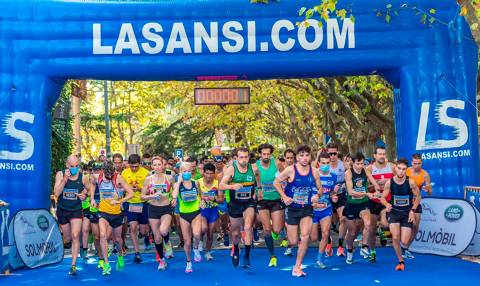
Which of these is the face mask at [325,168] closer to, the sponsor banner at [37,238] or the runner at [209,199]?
the runner at [209,199]

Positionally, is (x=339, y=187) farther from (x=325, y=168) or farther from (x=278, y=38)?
(x=278, y=38)

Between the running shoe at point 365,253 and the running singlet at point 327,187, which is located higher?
the running singlet at point 327,187

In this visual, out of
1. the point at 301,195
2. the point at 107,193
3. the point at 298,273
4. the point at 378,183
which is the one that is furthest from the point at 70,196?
the point at 378,183

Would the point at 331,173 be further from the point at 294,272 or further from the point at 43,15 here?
the point at 43,15

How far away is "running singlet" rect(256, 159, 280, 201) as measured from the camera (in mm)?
10422

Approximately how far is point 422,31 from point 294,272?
516 centimetres

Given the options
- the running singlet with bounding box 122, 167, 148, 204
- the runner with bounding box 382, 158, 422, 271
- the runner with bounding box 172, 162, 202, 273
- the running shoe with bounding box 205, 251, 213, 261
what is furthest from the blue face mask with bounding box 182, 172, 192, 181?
the runner with bounding box 382, 158, 422, 271

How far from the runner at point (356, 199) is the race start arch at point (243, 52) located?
1.52 metres

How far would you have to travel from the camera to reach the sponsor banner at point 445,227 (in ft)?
34.1

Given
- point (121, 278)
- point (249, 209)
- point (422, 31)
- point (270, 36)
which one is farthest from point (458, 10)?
point (121, 278)

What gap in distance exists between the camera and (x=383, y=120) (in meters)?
18.5

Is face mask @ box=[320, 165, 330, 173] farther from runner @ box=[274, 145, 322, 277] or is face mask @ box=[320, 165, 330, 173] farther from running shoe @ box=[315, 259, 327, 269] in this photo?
running shoe @ box=[315, 259, 327, 269]

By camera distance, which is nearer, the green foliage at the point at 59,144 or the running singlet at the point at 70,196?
the running singlet at the point at 70,196

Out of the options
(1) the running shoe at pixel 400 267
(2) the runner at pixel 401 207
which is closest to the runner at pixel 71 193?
(2) the runner at pixel 401 207
